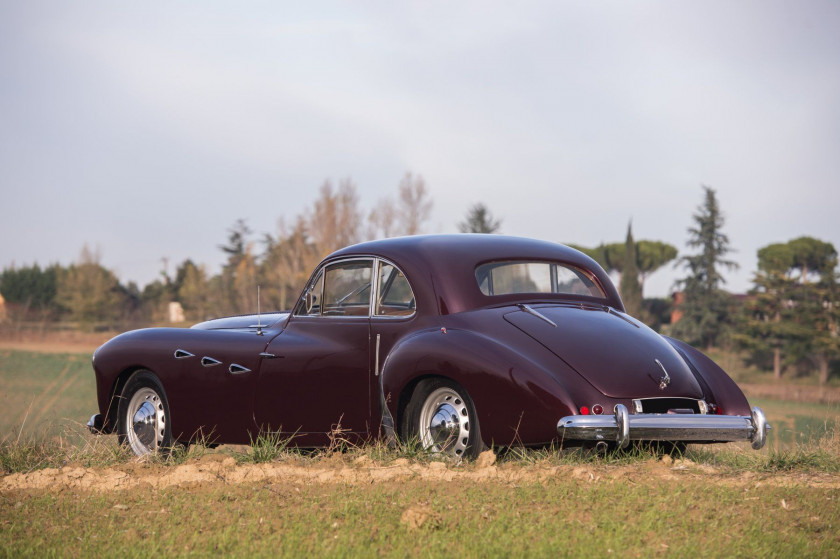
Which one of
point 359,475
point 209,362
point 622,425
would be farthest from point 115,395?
point 622,425

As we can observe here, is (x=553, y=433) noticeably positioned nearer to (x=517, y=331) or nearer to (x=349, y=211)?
(x=517, y=331)

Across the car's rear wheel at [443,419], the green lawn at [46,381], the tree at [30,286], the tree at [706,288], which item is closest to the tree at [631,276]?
the tree at [706,288]

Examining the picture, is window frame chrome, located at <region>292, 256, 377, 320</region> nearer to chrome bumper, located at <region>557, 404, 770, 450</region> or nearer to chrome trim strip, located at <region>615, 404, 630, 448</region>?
chrome bumper, located at <region>557, 404, 770, 450</region>

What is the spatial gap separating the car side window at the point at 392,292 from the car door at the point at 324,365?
152 millimetres

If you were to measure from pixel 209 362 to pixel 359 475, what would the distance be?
2.27 m

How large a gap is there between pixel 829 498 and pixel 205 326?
17.4 ft

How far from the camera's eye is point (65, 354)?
74688 mm

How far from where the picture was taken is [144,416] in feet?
28.0

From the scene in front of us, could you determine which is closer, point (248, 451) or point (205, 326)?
point (248, 451)

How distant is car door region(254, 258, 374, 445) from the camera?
731cm

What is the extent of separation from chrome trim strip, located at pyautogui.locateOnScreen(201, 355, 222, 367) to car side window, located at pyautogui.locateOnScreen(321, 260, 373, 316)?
0.90 meters

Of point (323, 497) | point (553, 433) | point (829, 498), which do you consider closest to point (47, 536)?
point (323, 497)

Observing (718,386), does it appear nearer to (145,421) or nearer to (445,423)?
(445,423)

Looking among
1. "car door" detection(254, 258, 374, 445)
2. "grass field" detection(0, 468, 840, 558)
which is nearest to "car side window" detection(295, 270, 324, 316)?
"car door" detection(254, 258, 374, 445)
